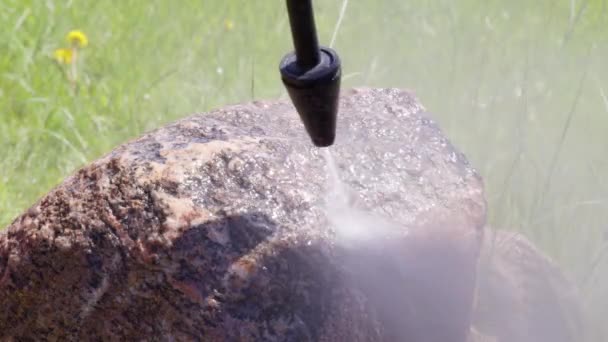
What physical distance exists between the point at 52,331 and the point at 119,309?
18 cm

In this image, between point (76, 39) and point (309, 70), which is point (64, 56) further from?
point (309, 70)

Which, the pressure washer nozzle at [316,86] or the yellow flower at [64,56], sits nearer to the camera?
the pressure washer nozzle at [316,86]

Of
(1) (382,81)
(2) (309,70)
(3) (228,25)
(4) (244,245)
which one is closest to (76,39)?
(3) (228,25)

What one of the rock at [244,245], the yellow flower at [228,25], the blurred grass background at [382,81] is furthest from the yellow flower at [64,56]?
the rock at [244,245]

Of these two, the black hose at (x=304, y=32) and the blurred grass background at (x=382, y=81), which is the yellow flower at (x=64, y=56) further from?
the black hose at (x=304, y=32)

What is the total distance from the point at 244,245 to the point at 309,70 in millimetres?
408

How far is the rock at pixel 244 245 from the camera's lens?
1.61 meters

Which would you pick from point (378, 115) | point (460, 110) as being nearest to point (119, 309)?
point (378, 115)

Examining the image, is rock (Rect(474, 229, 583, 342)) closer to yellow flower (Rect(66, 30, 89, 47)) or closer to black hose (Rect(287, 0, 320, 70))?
black hose (Rect(287, 0, 320, 70))

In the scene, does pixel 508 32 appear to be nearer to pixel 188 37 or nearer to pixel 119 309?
pixel 188 37

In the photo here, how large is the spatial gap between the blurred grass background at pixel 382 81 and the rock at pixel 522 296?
0.35 ft

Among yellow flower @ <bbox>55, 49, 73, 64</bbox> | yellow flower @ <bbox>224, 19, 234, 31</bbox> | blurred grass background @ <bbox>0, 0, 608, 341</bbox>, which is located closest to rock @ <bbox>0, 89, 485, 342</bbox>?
blurred grass background @ <bbox>0, 0, 608, 341</bbox>

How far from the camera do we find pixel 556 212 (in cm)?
290

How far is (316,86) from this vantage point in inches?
53.6
